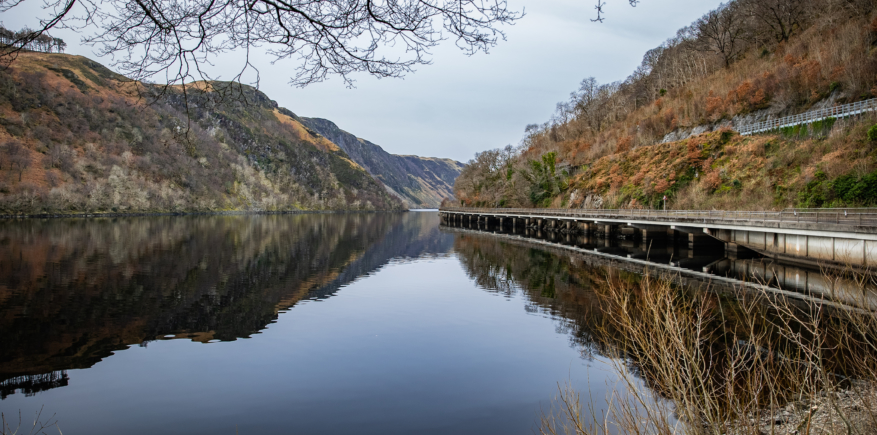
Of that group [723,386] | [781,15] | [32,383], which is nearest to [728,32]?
[781,15]

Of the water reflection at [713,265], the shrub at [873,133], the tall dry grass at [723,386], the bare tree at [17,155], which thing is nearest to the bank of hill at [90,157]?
the bare tree at [17,155]

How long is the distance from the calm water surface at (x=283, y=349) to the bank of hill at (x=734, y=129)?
22.3m

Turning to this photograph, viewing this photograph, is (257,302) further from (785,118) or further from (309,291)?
(785,118)

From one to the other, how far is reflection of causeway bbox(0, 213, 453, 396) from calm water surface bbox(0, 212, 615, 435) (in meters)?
0.10

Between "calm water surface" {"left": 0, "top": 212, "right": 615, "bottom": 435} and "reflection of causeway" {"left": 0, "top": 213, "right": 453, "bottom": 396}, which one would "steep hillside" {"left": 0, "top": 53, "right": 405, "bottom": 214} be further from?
"calm water surface" {"left": 0, "top": 212, "right": 615, "bottom": 435}

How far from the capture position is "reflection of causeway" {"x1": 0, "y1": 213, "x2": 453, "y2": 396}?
40.9 ft

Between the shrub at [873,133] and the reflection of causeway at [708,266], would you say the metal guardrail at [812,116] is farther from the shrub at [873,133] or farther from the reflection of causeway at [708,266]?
the reflection of causeway at [708,266]

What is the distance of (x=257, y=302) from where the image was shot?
1895cm

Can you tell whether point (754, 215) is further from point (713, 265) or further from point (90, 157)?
point (90, 157)

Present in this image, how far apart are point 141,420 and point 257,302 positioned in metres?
10.3

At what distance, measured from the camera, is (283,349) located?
43.5ft

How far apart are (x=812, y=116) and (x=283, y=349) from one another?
46.8 metres

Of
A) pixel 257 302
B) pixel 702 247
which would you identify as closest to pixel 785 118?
pixel 702 247

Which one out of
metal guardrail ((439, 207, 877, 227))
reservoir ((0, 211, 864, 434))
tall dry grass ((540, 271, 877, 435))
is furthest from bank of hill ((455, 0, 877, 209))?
tall dry grass ((540, 271, 877, 435))
